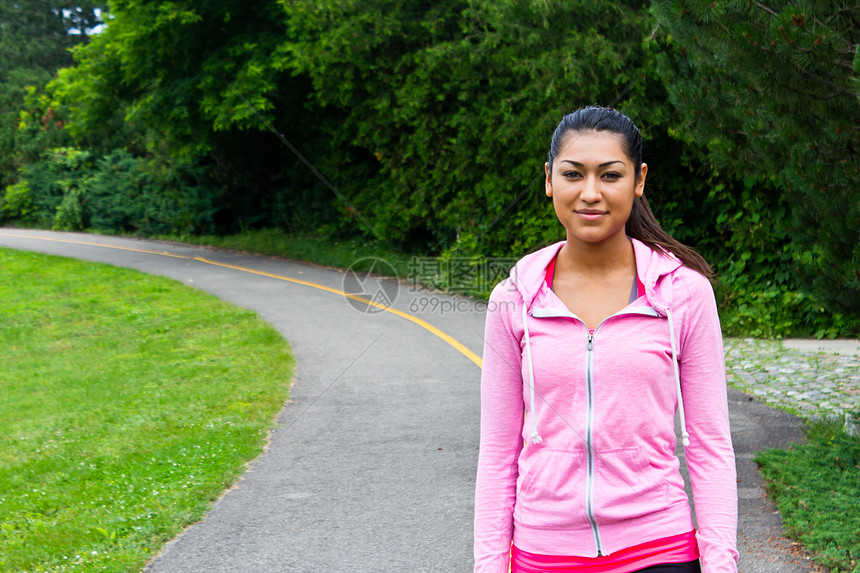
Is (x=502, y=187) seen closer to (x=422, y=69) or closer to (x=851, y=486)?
(x=422, y=69)

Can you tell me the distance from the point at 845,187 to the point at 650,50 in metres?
8.05

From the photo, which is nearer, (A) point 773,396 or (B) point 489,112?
(A) point 773,396

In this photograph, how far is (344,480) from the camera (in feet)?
18.7

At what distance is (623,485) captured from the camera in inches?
78.6

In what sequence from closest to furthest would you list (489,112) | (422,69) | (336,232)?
(489,112)
(422,69)
(336,232)

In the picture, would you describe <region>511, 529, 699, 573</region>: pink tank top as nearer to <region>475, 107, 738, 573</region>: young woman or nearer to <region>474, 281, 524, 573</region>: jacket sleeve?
<region>475, 107, 738, 573</region>: young woman

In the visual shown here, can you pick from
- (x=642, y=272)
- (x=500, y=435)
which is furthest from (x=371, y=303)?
(x=642, y=272)

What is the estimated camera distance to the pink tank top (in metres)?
2.00

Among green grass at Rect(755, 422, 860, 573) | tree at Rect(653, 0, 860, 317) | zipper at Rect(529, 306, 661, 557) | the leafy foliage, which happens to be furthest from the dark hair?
the leafy foliage

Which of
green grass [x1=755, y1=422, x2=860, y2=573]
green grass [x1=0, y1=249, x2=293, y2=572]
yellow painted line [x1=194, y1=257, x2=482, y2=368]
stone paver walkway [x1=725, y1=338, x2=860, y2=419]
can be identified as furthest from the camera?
yellow painted line [x1=194, y1=257, x2=482, y2=368]

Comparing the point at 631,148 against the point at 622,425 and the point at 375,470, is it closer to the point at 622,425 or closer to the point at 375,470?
the point at 622,425

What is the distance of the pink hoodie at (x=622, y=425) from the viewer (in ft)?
6.52

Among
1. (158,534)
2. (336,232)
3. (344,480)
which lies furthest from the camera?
(336,232)

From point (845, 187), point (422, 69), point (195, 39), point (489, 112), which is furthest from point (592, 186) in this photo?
point (195, 39)
